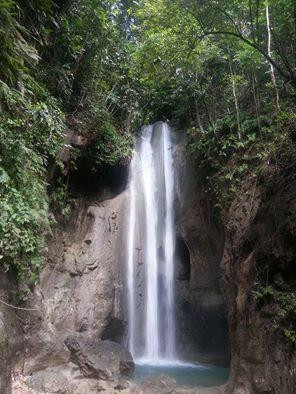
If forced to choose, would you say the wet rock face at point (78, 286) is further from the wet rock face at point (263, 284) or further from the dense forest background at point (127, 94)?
the wet rock face at point (263, 284)

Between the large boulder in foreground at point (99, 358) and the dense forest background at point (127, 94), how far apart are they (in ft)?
7.19

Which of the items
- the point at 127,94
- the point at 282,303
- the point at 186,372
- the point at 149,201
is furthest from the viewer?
the point at 127,94

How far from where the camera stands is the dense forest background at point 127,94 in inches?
267

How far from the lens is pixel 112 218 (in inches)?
474

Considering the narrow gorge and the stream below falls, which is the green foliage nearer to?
the narrow gorge

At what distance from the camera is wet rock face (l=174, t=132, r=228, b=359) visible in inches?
421

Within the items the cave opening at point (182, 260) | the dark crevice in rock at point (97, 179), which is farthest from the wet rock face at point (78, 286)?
the cave opening at point (182, 260)

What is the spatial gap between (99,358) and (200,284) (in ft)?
13.4

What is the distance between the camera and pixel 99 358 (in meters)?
7.95

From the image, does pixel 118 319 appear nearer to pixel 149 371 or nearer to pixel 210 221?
pixel 149 371

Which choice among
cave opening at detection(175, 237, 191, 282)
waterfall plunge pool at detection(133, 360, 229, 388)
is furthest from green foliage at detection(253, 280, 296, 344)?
cave opening at detection(175, 237, 191, 282)

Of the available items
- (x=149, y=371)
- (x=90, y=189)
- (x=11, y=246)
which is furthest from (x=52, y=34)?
(x=149, y=371)

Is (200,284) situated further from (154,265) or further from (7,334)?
(7,334)

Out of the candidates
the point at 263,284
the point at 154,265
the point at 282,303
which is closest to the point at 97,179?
the point at 154,265
